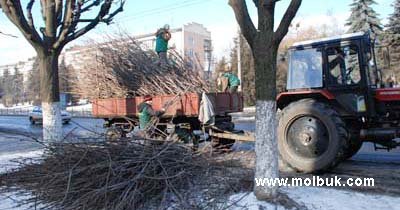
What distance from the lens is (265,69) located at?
17.6 feet

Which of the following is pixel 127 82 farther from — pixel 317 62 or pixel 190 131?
pixel 317 62

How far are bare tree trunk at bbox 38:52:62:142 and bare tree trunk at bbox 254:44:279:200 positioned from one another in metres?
6.06

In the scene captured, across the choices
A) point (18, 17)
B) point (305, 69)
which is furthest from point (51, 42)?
point (305, 69)

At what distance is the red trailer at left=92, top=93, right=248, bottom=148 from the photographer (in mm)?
9562

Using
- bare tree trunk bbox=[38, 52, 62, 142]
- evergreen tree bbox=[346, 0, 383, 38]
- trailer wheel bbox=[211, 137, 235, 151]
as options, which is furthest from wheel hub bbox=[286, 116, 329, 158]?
evergreen tree bbox=[346, 0, 383, 38]

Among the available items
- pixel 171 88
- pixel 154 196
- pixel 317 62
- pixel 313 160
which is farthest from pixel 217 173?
pixel 171 88

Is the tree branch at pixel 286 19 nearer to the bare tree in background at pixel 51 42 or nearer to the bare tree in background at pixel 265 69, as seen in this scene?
the bare tree in background at pixel 265 69

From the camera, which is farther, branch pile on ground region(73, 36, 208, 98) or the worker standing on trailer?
the worker standing on trailer

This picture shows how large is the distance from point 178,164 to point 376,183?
3182 millimetres

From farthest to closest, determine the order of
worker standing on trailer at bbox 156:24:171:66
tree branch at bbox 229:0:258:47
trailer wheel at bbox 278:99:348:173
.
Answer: worker standing on trailer at bbox 156:24:171:66 → trailer wheel at bbox 278:99:348:173 → tree branch at bbox 229:0:258:47

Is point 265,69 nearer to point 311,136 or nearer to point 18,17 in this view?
point 311,136

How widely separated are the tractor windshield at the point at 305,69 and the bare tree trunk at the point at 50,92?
5601 mm

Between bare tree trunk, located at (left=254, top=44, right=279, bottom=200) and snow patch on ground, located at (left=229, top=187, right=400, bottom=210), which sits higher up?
bare tree trunk, located at (left=254, top=44, right=279, bottom=200)

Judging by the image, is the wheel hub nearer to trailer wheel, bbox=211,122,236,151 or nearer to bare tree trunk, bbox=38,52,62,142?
trailer wheel, bbox=211,122,236,151
